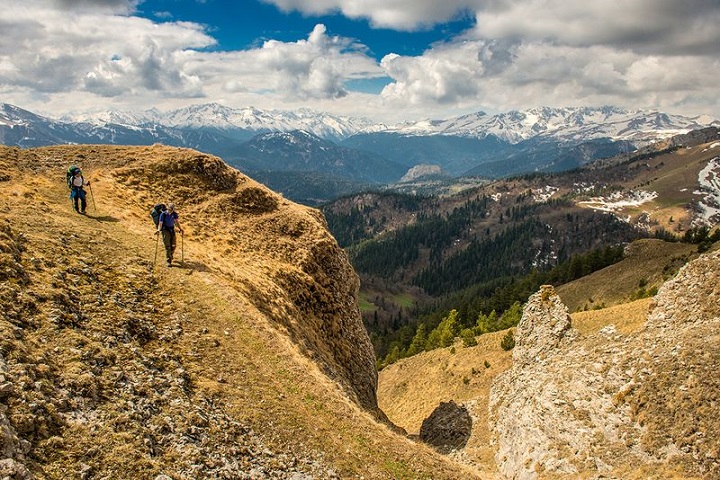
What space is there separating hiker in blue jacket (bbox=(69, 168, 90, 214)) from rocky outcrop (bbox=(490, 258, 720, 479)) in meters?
39.3

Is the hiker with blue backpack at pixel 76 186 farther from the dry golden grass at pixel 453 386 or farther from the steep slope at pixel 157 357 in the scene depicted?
the dry golden grass at pixel 453 386

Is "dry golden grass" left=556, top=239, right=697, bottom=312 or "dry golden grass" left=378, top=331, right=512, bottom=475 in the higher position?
"dry golden grass" left=556, top=239, right=697, bottom=312

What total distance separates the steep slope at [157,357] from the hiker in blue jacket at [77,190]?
95 cm

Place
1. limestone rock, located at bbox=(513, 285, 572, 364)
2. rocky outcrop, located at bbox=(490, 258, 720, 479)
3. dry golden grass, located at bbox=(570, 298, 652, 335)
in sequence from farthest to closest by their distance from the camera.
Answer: dry golden grass, located at bbox=(570, 298, 652, 335) → limestone rock, located at bbox=(513, 285, 572, 364) → rocky outcrop, located at bbox=(490, 258, 720, 479)

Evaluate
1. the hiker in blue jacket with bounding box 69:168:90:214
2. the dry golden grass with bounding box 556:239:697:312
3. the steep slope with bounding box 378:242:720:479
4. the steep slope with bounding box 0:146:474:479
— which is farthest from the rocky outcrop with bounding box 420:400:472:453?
the dry golden grass with bounding box 556:239:697:312

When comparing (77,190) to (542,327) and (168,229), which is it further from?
(542,327)

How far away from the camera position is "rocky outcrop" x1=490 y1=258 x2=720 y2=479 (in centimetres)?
2327

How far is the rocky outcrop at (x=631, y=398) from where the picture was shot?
76.3 feet

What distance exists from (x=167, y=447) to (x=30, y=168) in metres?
34.6

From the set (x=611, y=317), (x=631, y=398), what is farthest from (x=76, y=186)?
(x=611, y=317)

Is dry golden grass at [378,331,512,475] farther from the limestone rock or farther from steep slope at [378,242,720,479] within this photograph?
the limestone rock

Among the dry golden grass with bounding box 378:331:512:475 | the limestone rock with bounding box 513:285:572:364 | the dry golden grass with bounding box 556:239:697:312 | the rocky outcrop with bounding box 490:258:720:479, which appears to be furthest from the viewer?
the dry golden grass with bounding box 556:239:697:312

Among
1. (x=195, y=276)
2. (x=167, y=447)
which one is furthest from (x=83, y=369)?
(x=195, y=276)

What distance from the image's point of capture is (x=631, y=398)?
26688 mm
